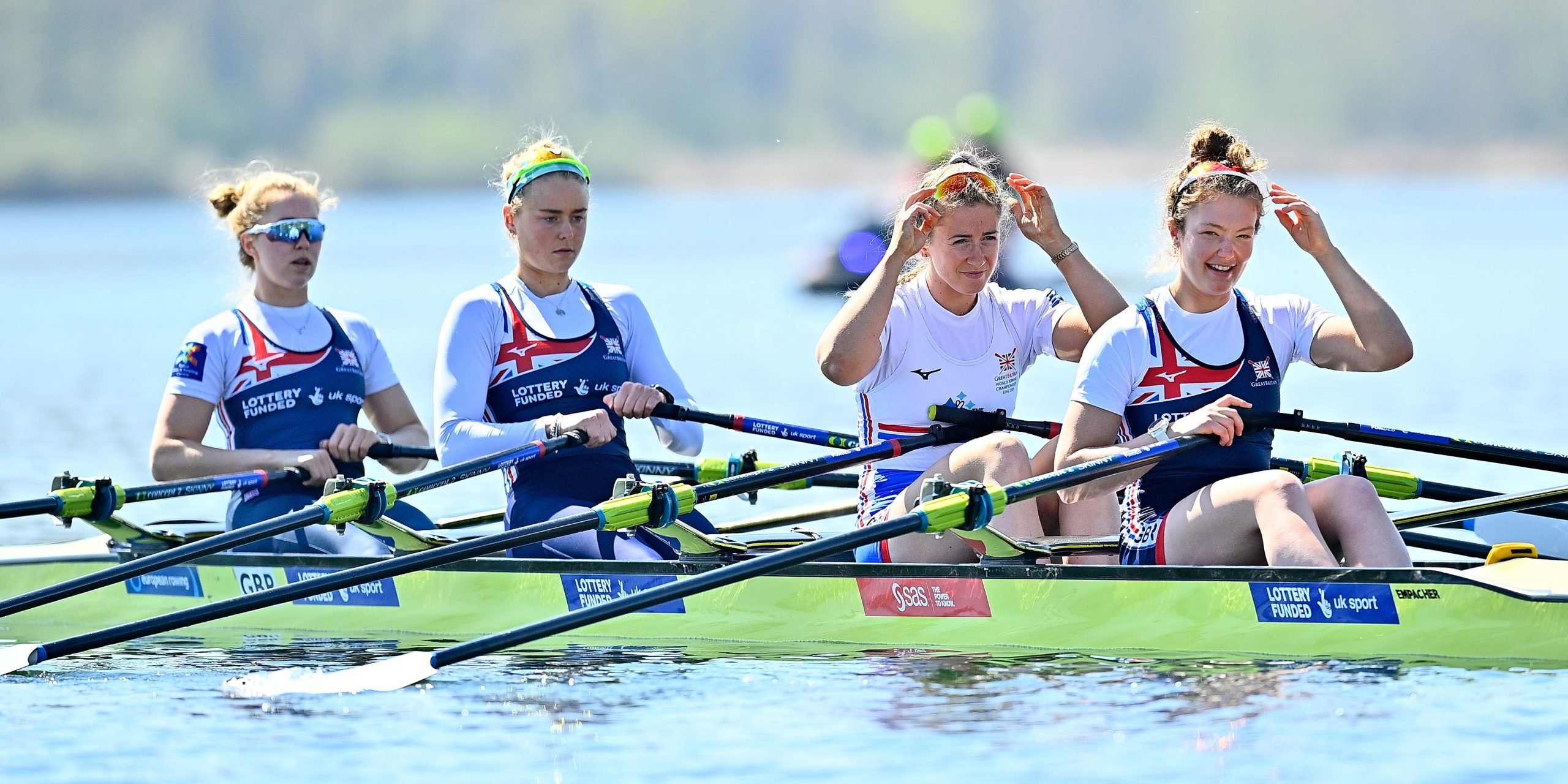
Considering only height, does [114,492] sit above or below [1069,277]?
above

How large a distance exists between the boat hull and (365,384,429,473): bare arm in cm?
80

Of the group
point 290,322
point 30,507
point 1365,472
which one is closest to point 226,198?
point 290,322

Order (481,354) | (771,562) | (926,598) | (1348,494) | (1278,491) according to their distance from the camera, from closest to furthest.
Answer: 1. (1278,491)
2. (1348,494)
3. (771,562)
4. (926,598)
5. (481,354)

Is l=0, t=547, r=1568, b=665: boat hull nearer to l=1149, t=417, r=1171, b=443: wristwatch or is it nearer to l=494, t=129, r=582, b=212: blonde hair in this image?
l=1149, t=417, r=1171, b=443: wristwatch

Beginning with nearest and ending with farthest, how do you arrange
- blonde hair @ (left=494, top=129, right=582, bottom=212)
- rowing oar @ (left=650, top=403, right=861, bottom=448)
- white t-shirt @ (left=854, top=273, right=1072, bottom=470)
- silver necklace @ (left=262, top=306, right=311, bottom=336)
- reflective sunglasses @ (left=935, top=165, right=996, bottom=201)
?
reflective sunglasses @ (left=935, top=165, right=996, bottom=201) → white t-shirt @ (left=854, top=273, right=1072, bottom=470) → blonde hair @ (left=494, top=129, right=582, bottom=212) → rowing oar @ (left=650, top=403, right=861, bottom=448) → silver necklace @ (left=262, top=306, right=311, bottom=336)

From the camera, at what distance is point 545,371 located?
724 centimetres

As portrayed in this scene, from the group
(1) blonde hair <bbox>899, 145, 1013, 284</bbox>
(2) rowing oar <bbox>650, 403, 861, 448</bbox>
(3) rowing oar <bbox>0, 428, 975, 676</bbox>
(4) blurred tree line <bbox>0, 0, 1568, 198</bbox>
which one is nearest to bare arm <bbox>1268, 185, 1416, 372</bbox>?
(1) blonde hair <bbox>899, 145, 1013, 284</bbox>

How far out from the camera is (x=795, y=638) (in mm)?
6980

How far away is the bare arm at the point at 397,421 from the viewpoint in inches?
327

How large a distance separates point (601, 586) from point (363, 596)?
4.00 ft

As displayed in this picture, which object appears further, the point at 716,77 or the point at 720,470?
the point at 716,77

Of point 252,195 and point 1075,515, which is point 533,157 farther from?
point 1075,515

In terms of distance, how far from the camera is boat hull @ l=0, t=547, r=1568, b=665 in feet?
19.8

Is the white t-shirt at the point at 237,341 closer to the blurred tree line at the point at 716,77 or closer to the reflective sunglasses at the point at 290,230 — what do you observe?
the reflective sunglasses at the point at 290,230
